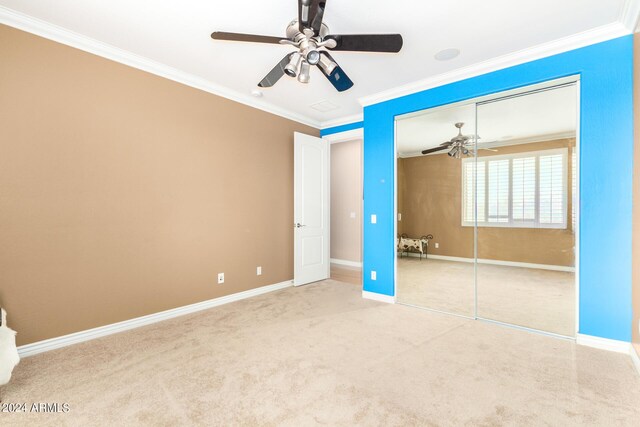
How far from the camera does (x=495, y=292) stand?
3.33 metres

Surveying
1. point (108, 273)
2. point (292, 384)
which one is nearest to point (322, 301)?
point (292, 384)

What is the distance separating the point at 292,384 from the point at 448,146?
3.03m

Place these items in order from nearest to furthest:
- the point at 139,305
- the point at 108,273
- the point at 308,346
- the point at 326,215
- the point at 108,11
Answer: the point at 108,11 → the point at 308,346 → the point at 108,273 → the point at 139,305 → the point at 326,215

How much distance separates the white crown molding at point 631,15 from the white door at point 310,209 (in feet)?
11.6

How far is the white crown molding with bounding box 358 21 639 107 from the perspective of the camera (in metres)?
2.50

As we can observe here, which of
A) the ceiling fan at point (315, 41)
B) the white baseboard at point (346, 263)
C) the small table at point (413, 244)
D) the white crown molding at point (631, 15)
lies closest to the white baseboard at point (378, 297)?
the small table at point (413, 244)

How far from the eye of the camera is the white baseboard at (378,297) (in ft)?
12.6

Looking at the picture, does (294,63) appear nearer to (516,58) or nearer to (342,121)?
(516,58)

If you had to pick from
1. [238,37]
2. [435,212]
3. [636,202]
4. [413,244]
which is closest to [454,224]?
[435,212]

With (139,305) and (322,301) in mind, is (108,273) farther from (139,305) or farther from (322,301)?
(322,301)

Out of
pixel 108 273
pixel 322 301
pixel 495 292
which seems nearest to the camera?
Result: pixel 108 273

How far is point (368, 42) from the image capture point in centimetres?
207

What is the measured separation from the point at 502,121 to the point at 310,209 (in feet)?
9.36

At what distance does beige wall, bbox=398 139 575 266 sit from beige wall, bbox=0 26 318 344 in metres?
2.17
